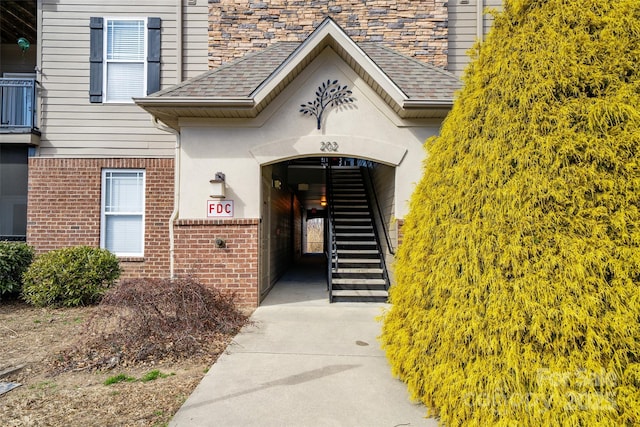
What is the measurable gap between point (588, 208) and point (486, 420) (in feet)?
5.04

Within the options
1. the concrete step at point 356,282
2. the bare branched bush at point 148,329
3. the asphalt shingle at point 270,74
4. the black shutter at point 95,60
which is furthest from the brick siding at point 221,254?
the black shutter at point 95,60

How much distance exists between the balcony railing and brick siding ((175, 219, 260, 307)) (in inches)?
184

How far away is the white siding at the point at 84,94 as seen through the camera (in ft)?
25.6

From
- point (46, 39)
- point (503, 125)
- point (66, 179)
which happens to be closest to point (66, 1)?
point (46, 39)

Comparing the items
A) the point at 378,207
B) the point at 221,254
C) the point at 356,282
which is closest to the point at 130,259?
the point at 221,254

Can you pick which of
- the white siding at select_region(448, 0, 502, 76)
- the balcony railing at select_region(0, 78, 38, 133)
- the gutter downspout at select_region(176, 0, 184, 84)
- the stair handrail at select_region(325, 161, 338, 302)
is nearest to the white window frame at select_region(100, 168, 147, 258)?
the balcony railing at select_region(0, 78, 38, 133)

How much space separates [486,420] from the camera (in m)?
2.33

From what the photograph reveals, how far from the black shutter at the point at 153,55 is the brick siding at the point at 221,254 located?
12.1 ft

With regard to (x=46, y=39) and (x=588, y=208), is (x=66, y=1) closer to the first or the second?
(x=46, y=39)

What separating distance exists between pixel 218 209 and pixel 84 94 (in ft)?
15.4

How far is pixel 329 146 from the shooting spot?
628cm

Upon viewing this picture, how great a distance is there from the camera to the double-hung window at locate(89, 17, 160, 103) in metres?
7.86

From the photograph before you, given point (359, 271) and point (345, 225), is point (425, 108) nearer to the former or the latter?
point (359, 271)

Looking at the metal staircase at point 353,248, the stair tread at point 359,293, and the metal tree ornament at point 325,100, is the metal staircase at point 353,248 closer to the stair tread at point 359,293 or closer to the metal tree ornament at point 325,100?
the stair tread at point 359,293
